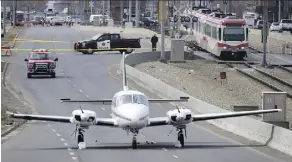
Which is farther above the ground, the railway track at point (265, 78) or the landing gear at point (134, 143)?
the landing gear at point (134, 143)

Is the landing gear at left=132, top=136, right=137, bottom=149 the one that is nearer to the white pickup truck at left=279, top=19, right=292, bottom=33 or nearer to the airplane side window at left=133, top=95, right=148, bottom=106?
the airplane side window at left=133, top=95, right=148, bottom=106

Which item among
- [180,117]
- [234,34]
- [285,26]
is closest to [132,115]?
[180,117]

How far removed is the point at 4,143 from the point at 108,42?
5423 centimetres

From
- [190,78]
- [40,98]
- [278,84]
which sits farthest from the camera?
[190,78]

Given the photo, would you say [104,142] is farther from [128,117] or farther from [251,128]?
[251,128]

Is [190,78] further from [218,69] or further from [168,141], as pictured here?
[168,141]

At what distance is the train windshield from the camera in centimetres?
7456

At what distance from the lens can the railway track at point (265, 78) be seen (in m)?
57.0

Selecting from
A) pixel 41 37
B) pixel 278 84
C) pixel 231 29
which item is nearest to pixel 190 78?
pixel 278 84

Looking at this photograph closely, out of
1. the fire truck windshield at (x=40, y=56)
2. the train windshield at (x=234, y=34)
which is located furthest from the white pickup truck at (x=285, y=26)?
the fire truck windshield at (x=40, y=56)

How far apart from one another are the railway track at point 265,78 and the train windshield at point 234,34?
206cm

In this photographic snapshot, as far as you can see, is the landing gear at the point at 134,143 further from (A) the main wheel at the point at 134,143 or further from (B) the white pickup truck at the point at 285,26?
(B) the white pickup truck at the point at 285,26

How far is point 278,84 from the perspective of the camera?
5959cm

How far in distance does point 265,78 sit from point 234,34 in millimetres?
11937
